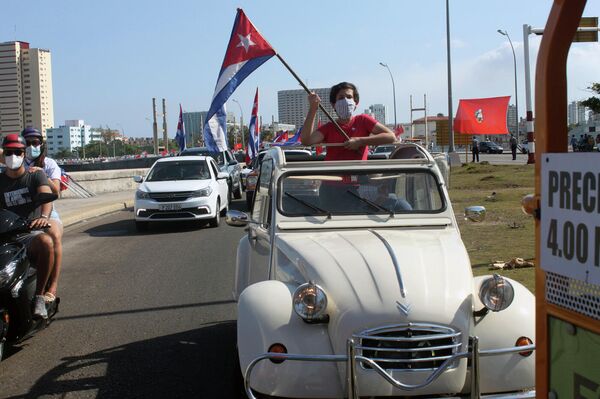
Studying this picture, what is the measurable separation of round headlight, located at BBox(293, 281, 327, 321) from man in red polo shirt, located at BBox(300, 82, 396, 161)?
2.26m

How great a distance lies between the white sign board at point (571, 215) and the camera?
1897mm

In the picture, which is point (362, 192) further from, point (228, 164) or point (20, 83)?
point (20, 83)

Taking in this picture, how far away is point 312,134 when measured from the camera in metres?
5.87

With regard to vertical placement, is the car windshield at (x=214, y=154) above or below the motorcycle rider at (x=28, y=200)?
above

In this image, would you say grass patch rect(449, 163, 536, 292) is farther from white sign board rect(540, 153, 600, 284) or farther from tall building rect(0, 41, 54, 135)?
tall building rect(0, 41, 54, 135)

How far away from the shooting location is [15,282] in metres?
5.39

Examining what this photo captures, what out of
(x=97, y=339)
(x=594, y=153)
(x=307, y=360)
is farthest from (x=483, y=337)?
(x=97, y=339)

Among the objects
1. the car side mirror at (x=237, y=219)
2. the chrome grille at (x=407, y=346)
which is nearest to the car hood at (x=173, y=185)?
the car side mirror at (x=237, y=219)

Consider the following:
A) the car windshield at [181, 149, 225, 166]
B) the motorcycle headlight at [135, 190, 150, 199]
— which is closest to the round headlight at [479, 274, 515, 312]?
the motorcycle headlight at [135, 190, 150, 199]

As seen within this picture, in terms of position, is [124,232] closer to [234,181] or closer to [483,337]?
[234,181]

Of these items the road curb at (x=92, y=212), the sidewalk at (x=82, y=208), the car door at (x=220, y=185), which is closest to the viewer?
the car door at (x=220, y=185)

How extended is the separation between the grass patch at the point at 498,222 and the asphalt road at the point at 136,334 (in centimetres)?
364

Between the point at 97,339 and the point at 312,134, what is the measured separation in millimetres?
2824

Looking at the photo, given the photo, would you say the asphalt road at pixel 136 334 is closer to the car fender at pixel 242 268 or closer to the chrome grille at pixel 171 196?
the car fender at pixel 242 268
